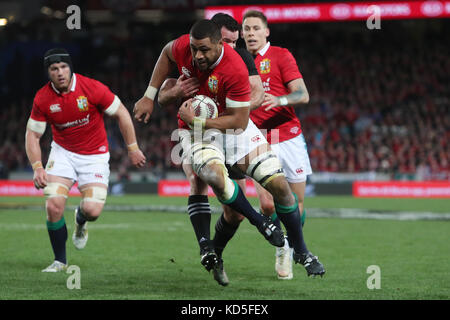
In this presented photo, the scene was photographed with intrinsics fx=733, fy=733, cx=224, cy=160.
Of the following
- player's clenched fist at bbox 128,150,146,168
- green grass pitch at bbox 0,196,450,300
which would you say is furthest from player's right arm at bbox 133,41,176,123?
green grass pitch at bbox 0,196,450,300

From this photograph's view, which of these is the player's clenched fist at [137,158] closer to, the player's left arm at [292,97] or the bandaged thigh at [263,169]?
the player's left arm at [292,97]

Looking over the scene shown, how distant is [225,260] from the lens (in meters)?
9.15

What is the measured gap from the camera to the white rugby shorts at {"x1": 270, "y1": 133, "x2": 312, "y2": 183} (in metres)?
8.23

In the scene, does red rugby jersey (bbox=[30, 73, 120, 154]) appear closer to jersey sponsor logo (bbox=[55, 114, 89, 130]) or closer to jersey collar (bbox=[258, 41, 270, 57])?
jersey sponsor logo (bbox=[55, 114, 89, 130])

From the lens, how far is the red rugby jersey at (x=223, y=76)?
21.3 feet

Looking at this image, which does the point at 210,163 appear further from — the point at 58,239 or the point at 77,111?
the point at 58,239

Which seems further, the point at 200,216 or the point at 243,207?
the point at 200,216

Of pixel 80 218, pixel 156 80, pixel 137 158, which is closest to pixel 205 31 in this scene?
pixel 156 80

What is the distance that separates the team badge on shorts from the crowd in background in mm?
17082

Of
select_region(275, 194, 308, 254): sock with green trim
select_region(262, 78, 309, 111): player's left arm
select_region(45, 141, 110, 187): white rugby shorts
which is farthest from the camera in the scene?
select_region(45, 141, 110, 187): white rugby shorts

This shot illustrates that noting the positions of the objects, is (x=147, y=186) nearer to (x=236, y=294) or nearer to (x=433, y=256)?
(x=433, y=256)

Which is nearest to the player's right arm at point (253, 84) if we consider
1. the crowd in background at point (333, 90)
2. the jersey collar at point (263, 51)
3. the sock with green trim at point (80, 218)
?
the jersey collar at point (263, 51)

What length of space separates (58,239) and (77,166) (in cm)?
92

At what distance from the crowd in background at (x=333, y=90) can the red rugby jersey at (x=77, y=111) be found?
1682cm
